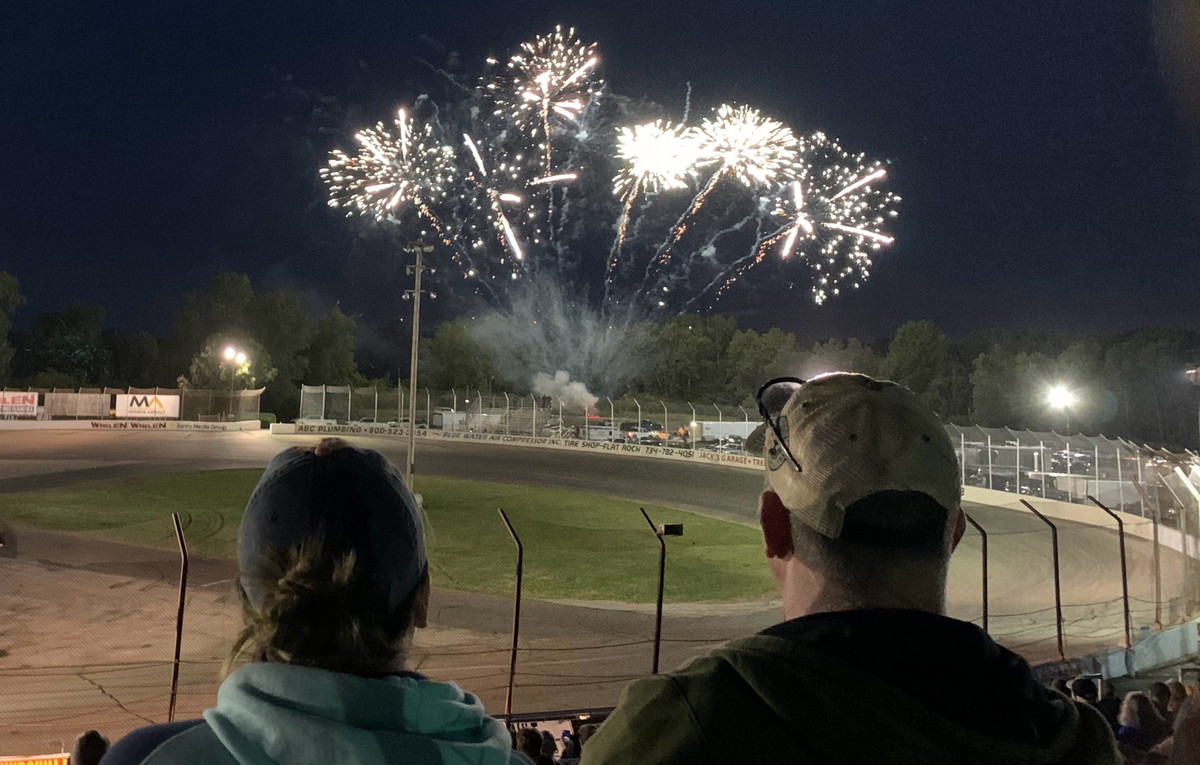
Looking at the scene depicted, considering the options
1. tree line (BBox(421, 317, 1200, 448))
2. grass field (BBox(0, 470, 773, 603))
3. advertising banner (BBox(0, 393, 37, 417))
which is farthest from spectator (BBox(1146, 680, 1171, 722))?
advertising banner (BBox(0, 393, 37, 417))

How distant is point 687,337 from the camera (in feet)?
357

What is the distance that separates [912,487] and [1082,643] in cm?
1565

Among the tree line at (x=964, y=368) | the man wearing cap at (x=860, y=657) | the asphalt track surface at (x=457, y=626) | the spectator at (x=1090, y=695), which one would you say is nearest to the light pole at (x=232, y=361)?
the asphalt track surface at (x=457, y=626)

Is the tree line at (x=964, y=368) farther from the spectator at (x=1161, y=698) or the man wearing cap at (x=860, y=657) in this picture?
the man wearing cap at (x=860, y=657)

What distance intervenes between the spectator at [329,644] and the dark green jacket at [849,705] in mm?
334

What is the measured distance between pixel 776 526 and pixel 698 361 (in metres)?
108

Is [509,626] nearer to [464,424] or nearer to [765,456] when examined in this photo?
[765,456]

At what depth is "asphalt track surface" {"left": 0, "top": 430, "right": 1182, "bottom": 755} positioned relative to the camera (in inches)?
419

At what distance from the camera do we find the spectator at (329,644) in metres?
1.21

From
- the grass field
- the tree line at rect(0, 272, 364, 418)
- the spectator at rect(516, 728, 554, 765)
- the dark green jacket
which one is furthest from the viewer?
A: the tree line at rect(0, 272, 364, 418)

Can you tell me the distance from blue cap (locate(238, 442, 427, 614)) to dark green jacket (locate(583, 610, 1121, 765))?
0.50 metres

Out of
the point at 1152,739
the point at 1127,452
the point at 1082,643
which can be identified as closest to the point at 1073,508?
the point at 1127,452

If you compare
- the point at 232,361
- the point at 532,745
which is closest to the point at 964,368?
the point at 232,361

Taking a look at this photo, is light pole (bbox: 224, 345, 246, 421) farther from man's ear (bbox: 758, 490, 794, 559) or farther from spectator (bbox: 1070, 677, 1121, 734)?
man's ear (bbox: 758, 490, 794, 559)
